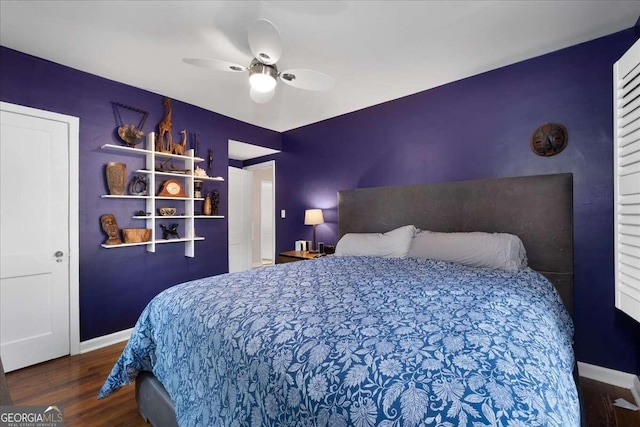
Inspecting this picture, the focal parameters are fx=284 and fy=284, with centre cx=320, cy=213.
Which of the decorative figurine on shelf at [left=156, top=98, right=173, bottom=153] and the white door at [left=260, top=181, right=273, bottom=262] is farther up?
the decorative figurine on shelf at [left=156, top=98, right=173, bottom=153]

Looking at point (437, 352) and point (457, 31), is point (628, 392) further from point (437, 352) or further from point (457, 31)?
point (457, 31)

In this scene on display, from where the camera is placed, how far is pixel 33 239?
2.40 metres

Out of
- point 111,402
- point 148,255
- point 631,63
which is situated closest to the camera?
point 631,63

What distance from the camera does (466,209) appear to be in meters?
2.74

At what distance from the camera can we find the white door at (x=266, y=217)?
7.01m

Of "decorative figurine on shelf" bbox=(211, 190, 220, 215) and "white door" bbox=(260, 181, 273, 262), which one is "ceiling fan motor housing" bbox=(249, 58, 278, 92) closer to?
"decorative figurine on shelf" bbox=(211, 190, 220, 215)

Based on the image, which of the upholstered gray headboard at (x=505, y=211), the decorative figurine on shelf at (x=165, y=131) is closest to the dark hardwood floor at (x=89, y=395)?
the upholstered gray headboard at (x=505, y=211)

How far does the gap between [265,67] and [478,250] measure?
7.15 feet

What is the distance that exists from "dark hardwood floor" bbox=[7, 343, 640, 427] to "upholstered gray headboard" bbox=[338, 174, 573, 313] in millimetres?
648

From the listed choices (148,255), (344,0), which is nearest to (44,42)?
(148,255)

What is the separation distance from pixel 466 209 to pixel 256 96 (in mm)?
2194

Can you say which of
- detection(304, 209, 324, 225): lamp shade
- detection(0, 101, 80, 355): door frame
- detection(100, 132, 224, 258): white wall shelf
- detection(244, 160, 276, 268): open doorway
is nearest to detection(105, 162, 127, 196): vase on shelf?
detection(100, 132, 224, 258): white wall shelf

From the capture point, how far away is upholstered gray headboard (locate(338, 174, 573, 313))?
2.28 metres

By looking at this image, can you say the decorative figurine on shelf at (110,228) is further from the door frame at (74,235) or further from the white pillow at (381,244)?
the white pillow at (381,244)
